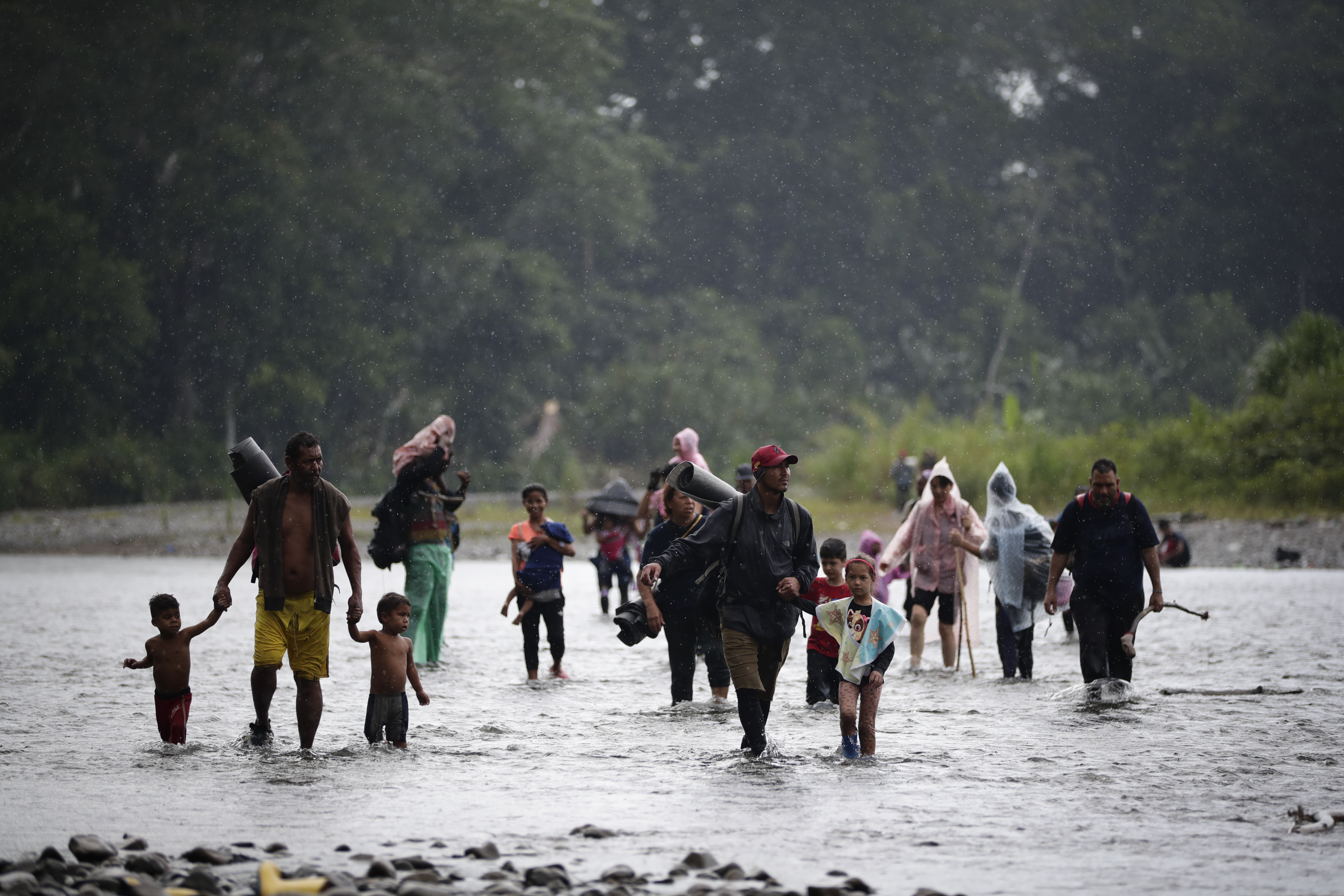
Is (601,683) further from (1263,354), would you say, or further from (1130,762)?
(1263,354)

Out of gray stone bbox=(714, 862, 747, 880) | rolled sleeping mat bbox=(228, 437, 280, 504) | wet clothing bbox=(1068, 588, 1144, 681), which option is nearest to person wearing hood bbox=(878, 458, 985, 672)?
wet clothing bbox=(1068, 588, 1144, 681)

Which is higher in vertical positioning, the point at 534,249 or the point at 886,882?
the point at 534,249

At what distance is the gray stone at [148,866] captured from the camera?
18.8 feet

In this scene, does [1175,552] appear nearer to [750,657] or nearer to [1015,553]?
[1015,553]

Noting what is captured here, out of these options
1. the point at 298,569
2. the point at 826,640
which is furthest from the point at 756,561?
the point at 298,569

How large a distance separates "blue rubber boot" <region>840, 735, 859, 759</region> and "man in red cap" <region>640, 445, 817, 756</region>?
0.41 metres

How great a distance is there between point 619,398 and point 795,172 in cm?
1418

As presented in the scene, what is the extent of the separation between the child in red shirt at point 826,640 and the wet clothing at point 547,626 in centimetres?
205

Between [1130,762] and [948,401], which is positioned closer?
[1130,762]

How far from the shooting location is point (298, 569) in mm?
8523

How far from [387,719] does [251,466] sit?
1661 mm

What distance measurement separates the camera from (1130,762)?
833cm

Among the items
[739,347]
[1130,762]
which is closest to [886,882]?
[1130,762]

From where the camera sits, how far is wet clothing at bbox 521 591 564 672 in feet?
38.7
